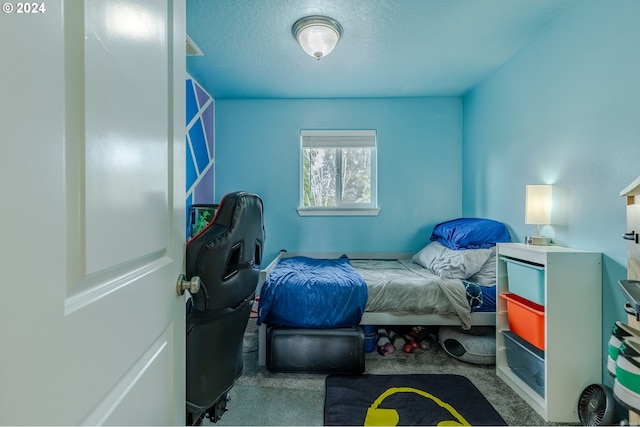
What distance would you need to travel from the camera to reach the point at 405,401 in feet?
5.67

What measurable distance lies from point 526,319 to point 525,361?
0.28 m

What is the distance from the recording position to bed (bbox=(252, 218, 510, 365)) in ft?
6.79

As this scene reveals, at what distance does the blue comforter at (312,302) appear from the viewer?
2059 mm

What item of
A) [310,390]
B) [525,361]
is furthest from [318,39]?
[525,361]

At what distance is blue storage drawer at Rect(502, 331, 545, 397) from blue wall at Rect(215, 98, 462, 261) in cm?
146

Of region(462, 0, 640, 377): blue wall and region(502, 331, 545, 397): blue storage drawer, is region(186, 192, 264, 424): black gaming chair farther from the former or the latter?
region(462, 0, 640, 377): blue wall

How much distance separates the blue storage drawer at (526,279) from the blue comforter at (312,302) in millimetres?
991

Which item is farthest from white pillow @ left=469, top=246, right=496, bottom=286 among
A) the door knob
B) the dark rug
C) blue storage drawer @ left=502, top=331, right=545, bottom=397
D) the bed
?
the door knob

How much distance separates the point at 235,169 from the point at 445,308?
260 centimetres

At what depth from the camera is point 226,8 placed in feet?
5.97

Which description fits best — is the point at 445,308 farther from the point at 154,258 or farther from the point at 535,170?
the point at 154,258

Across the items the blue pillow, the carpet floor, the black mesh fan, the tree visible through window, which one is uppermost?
the tree visible through window

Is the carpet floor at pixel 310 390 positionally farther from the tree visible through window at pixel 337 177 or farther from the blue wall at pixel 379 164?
the tree visible through window at pixel 337 177

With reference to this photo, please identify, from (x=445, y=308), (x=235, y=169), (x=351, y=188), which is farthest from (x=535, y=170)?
(x=235, y=169)
